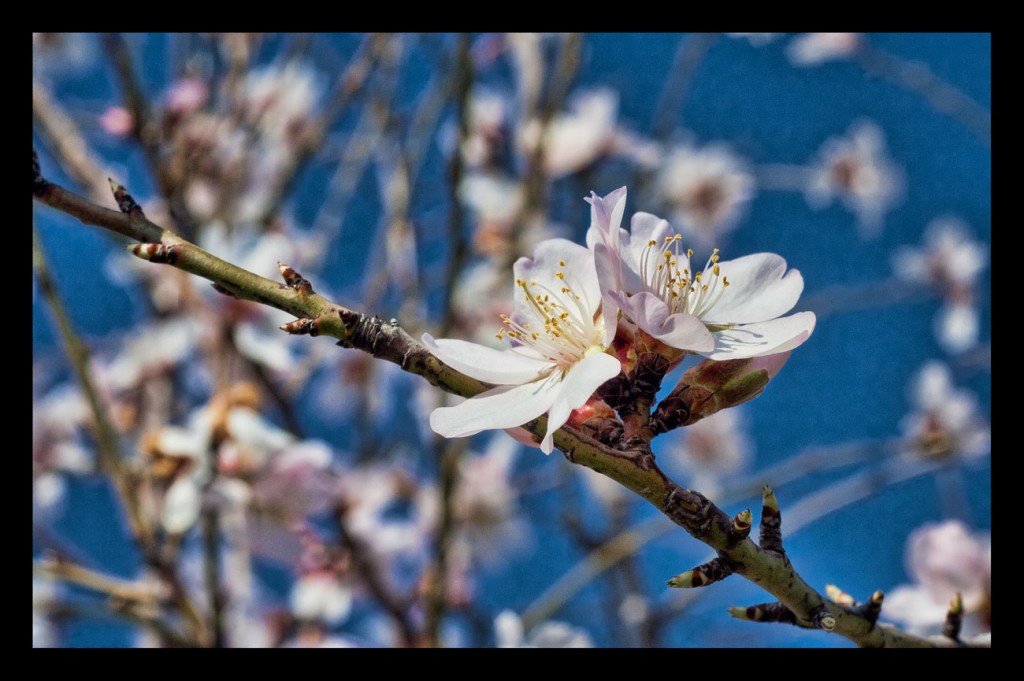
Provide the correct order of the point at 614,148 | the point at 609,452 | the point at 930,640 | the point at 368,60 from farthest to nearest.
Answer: the point at 614,148, the point at 368,60, the point at 930,640, the point at 609,452

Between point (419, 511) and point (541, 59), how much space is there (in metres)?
0.93

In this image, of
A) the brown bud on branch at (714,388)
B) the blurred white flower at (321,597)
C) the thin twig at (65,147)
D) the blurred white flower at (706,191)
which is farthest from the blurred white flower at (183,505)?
the blurred white flower at (706,191)

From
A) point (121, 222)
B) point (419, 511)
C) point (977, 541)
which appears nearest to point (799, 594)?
point (121, 222)

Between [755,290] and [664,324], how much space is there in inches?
4.5

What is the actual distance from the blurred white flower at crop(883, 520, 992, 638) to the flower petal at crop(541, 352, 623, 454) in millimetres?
574

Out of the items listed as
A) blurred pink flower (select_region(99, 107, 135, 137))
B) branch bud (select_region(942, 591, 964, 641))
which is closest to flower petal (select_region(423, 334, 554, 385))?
branch bud (select_region(942, 591, 964, 641))

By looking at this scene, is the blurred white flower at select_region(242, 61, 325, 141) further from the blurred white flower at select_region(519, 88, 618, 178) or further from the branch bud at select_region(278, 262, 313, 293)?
the branch bud at select_region(278, 262, 313, 293)

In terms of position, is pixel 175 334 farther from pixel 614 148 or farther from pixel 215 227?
pixel 614 148

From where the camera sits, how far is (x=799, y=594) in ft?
1.62

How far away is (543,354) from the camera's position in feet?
1.93

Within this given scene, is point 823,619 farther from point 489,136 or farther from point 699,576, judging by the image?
point 489,136

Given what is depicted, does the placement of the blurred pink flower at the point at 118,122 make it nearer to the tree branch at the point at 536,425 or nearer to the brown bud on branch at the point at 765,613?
the tree branch at the point at 536,425

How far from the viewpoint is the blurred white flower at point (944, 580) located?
901mm

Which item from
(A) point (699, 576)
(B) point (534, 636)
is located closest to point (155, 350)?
(B) point (534, 636)
